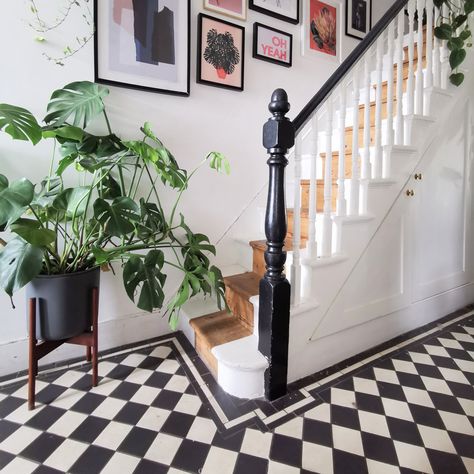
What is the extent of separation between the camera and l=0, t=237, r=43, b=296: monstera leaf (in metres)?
0.93

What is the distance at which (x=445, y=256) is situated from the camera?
77.7 inches

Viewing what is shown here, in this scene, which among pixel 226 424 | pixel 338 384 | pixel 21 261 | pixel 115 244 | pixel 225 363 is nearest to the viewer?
pixel 21 261

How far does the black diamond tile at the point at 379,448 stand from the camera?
3.15 feet

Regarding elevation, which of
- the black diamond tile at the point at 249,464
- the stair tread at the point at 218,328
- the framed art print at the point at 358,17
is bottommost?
the black diamond tile at the point at 249,464

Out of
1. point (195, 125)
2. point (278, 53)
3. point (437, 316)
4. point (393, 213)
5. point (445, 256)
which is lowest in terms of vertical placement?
point (437, 316)

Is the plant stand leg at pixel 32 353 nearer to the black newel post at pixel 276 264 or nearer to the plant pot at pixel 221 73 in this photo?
the black newel post at pixel 276 264

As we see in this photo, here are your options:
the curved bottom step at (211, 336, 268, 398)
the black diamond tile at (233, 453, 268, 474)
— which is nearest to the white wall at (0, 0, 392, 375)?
the curved bottom step at (211, 336, 268, 398)

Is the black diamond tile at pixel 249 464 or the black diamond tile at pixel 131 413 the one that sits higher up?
the black diamond tile at pixel 131 413

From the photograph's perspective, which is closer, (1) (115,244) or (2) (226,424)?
(2) (226,424)

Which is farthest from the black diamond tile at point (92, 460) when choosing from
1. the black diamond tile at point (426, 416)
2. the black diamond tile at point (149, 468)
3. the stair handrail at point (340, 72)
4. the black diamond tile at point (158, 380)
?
the stair handrail at point (340, 72)

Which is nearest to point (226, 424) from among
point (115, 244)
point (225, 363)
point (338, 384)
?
point (225, 363)

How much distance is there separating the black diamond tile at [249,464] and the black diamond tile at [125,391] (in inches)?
21.8

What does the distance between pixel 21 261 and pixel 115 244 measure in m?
0.62

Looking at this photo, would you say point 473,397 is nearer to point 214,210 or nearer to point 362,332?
point 362,332
